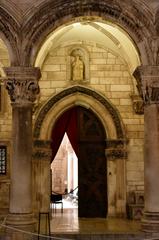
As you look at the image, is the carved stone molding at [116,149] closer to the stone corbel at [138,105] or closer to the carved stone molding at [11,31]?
the stone corbel at [138,105]

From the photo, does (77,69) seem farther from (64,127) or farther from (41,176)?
(41,176)

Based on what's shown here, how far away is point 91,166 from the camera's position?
1331 centimetres

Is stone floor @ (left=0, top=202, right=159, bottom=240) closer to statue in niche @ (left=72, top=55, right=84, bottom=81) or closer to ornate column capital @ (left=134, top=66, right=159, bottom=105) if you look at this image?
ornate column capital @ (left=134, top=66, right=159, bottom=105)

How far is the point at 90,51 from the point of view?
1352cm

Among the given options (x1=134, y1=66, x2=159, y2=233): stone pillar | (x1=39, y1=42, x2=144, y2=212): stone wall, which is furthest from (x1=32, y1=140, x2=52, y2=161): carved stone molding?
(x1=134, y1=66, x2=159, y2=233): stone pillar

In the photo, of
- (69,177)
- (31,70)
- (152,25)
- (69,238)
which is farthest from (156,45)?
(69,177)

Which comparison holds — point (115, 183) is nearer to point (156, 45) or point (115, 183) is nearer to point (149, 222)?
point (149, 222)

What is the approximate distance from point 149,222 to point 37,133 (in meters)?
4.93

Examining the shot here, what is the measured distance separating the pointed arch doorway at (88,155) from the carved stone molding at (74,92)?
53 cm

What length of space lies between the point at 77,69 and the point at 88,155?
2579mm

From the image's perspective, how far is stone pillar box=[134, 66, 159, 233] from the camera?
30.1 ft

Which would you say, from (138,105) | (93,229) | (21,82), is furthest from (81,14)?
(93,229)

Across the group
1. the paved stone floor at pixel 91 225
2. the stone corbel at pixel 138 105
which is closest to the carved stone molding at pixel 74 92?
the stone corbel at pixel 138 105

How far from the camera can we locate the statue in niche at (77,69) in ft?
43.6
